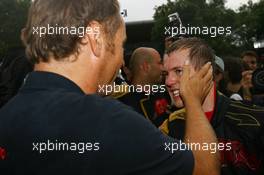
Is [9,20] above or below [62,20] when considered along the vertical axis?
above

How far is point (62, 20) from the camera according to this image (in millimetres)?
954

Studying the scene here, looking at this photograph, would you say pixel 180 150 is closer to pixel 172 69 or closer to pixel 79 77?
pixel 79 77

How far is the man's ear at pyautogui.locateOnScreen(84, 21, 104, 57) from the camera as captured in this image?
984 mm

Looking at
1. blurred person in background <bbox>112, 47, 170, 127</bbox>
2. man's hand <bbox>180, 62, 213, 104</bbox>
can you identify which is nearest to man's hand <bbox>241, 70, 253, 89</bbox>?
blurred person in background <bbox>112, 47, 170, 127</bbox>

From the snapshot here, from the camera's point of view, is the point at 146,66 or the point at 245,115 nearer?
the point at 245,115

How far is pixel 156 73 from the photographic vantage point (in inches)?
119

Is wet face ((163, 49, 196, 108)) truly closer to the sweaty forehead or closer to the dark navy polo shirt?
the sweaty forehead

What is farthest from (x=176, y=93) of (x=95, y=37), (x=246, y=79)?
(x=246, y=79)

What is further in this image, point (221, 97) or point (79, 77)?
point (221, 97)

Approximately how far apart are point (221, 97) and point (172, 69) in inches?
10.5

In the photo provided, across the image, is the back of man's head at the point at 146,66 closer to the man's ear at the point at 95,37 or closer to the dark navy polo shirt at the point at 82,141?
the man's ear at the point at 95,37

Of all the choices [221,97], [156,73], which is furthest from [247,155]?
[156,73]

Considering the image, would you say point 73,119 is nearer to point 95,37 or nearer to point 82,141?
point 82,141

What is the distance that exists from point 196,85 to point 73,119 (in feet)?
2.36
